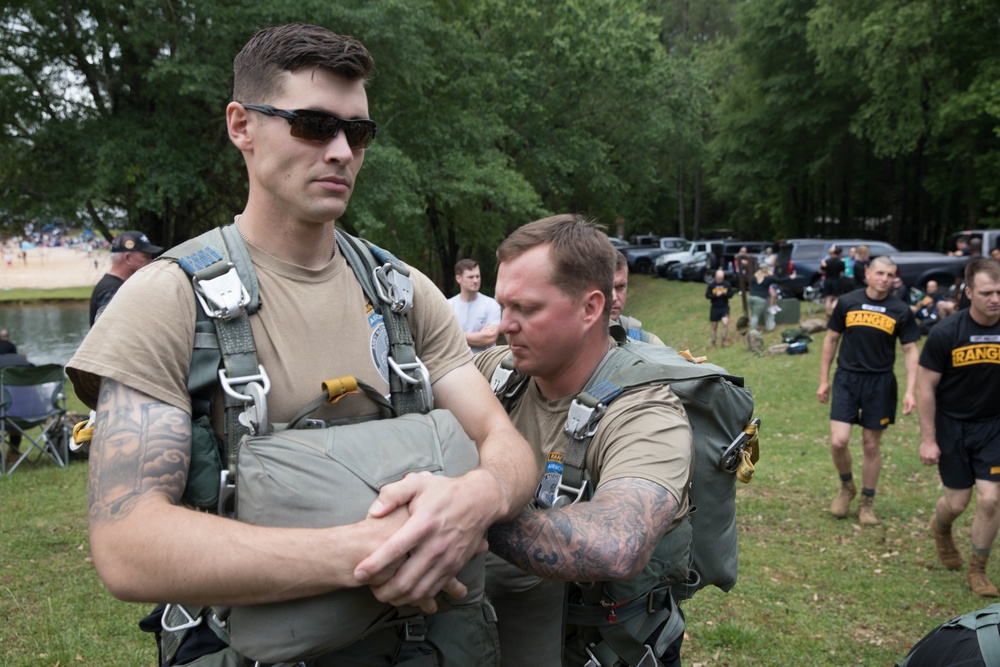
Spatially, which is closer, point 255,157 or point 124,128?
point 255,157

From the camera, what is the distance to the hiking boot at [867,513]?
7820 millimetres

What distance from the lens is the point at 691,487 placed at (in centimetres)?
260

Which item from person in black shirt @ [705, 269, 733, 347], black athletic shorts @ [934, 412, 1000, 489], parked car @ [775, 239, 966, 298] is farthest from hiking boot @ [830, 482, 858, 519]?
parked car @ [775, 239, 966, 298]

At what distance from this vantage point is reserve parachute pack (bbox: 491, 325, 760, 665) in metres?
2.35

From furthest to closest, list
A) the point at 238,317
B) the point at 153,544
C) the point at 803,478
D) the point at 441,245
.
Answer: the point at 441,245 < the point at 803,478 < the point at 238,317 < the point at 153,544

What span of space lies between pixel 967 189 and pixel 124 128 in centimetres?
2972

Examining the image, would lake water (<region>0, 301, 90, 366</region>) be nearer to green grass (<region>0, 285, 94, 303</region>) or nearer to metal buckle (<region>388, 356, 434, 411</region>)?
green grass (<region>0, 285, 94, 303</region>)

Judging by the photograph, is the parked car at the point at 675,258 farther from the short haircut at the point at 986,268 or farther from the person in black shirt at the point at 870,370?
the short haircut at the point at 986,268

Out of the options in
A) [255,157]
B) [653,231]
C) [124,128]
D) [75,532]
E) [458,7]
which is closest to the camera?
[255,157]

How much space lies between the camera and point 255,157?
6.33 ft

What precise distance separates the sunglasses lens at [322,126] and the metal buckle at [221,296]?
1.28 feet

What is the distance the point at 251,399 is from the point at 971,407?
20.3 feet

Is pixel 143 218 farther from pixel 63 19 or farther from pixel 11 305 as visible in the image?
pixel 11 305

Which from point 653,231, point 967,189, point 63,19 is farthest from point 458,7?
point 653,231
